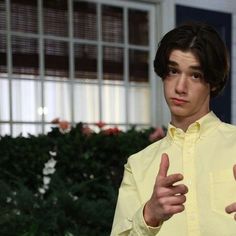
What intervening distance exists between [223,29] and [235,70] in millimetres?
485

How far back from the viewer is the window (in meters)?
5.21

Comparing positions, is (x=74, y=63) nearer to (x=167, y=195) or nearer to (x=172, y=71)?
(x=172, y=71)

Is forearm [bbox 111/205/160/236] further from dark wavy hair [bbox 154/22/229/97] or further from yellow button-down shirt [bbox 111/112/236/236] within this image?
dark wavy hair [bbox 154/22/229/97]

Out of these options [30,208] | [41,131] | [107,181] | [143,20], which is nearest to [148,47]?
[143,20]

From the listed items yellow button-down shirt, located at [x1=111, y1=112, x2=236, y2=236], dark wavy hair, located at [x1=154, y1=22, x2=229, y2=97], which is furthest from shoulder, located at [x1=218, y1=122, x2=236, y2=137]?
dark wavy hair, located at [x1=154, y1=22, x2=229, y2=97]

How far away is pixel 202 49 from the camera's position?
154cm

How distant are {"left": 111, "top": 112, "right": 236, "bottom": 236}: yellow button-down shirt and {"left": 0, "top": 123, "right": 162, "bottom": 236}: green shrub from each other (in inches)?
74.0

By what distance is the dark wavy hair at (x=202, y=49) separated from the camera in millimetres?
1539

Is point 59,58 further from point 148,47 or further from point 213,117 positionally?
point 213,117

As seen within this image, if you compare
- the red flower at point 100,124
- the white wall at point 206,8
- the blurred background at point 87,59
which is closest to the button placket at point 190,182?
the red flower at point 100,124

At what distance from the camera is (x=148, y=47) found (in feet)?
19.7

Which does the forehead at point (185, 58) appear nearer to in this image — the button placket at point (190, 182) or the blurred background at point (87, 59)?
the button placket at point (190, 182)

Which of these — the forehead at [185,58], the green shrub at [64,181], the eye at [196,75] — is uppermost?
the forehead at [185,58]

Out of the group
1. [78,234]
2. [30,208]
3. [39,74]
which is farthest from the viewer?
[39,74]
